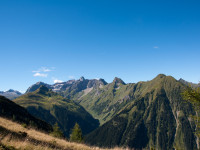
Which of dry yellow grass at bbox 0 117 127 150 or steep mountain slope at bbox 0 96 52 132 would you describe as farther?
steep mountain slope at bbox 0 96 52 132

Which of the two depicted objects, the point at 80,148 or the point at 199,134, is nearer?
the point at 80,148

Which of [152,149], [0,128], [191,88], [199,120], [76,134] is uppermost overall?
[191,88]

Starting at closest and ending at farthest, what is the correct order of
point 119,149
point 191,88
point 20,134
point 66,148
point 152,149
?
1. point 66,148
2. point 20,134
3. point 119,149
4. point 191,88
5. point 152,149

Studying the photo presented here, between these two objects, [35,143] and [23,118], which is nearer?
[35,143]

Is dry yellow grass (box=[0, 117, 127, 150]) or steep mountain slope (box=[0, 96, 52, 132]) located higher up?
dry yellow grass (box=[0, 117, 127, 150])

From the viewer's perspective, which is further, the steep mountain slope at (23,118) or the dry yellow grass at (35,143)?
the steep mountain slope at (23,118)

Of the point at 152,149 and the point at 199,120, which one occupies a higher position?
the point at 199,120

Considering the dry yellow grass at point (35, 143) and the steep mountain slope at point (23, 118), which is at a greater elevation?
the dry yellow grass at point (35, 143)

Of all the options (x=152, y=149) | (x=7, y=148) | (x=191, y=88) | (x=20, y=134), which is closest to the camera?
(x=7, y=148)

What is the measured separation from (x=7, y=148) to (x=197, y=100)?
17.5 meters

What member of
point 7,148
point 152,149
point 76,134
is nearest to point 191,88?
point 152,149

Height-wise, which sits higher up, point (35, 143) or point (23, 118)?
point (35, 143)

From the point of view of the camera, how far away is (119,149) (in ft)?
52.0

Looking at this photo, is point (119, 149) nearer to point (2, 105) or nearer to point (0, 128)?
point (0, 128)
